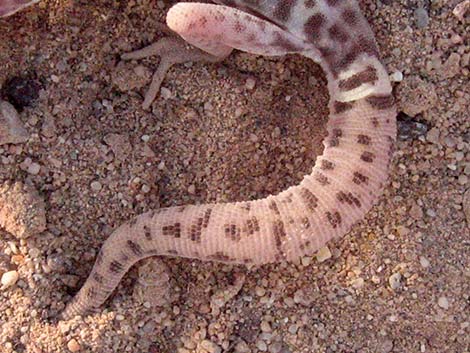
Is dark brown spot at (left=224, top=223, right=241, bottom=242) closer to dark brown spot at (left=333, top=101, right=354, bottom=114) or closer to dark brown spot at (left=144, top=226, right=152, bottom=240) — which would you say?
dark brown spot at (left=144, top=226, right=152, bottom=240)

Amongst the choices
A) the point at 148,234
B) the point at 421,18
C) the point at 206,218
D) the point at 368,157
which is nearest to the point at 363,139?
the point at 368,157

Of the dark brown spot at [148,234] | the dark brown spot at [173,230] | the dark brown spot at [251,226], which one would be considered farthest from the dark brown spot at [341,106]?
the dark brown spot at [148,234]

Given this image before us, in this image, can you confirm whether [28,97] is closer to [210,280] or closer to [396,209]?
[210,280]

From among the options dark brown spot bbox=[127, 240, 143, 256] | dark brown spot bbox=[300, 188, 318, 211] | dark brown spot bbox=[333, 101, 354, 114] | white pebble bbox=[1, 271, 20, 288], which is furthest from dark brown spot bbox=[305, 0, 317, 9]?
white pebble bbox=[1, 271, 20, 288]

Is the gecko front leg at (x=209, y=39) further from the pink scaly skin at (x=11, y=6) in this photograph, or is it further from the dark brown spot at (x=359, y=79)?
the pink scaly skin at (x=11, y=6)

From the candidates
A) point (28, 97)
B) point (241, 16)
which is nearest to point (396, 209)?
point (241, 16)

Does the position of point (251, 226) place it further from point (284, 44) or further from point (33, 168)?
point (33, 168)

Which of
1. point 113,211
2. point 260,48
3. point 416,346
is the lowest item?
point 416,346
